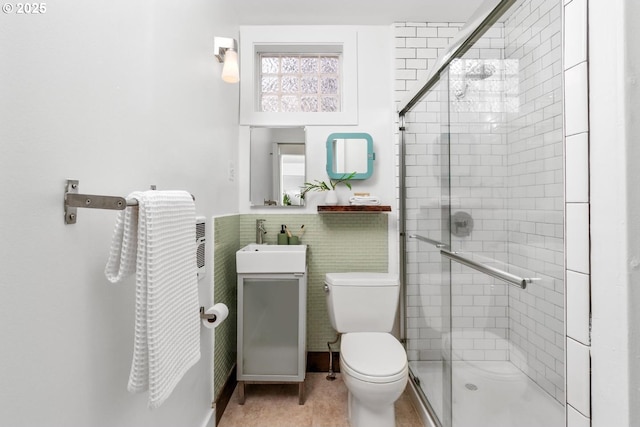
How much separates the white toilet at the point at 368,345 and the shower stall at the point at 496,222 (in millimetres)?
246

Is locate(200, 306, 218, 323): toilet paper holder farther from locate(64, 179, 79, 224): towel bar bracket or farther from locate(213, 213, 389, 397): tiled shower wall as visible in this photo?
locate(213, 213, 389, 397): tiled shower wall

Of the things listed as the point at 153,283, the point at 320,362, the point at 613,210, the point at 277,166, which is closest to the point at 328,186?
the point at 277,166

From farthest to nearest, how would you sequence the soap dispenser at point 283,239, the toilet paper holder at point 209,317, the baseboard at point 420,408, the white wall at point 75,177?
the soap dispenser at point 283,239, the baseboard at point 420,408, the toilet paper holder at point 209,317, the white wall at point 75,177

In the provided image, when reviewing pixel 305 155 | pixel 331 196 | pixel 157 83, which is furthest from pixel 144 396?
pixel 305 155

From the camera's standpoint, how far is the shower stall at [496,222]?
34.3 inches

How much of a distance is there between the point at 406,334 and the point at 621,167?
6.21ft

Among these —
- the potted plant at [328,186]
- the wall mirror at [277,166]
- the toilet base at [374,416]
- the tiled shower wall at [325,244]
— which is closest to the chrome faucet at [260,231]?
the tiled shower wall at [325,244]

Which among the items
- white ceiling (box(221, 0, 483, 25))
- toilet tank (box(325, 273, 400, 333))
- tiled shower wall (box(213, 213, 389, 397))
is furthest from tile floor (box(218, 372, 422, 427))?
white ceiling (box(221, 0, 483, 25))

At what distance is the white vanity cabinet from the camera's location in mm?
1877

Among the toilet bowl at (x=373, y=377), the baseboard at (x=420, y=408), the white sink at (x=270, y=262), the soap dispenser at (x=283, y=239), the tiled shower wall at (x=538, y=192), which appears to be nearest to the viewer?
the tiled shower wall at (x=538, y=192)

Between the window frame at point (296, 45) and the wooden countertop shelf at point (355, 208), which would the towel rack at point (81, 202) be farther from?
the window frame at point (296, 45)

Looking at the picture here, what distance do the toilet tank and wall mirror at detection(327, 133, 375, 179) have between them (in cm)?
79

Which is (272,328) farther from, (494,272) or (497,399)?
(494,272)

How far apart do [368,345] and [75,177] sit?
152 cm
